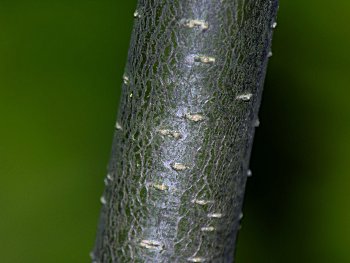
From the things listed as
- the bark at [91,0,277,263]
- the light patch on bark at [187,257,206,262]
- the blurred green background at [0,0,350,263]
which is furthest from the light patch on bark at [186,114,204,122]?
the blurred green background at [0,0,350,263]

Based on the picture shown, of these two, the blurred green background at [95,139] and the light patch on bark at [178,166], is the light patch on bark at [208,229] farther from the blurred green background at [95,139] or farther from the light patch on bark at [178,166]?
the blurred green background at [95,139]

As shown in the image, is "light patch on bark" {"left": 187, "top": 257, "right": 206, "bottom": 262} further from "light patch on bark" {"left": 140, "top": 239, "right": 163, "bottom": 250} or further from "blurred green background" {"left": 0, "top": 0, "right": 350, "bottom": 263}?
"blurred green background" {"left": 0, "top": 0, "right": 350, "bottom": 263}

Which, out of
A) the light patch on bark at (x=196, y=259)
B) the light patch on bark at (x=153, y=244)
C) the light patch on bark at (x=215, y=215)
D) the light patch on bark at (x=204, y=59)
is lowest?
the light patch on bark at (x=196, y=259)

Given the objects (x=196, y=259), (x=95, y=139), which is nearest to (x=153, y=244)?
(x=196, y=259)

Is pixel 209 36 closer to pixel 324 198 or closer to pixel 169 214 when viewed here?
pixel 169 214

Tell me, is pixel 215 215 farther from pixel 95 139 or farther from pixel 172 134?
pixel 95 139

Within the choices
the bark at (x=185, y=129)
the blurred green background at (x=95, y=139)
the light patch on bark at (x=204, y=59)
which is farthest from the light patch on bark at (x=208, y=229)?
the blurred green background at (x=95, y=139)
